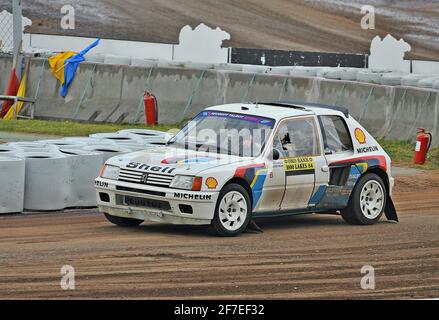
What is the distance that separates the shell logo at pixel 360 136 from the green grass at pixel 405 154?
729cm

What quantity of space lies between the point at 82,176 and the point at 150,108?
10834 mm

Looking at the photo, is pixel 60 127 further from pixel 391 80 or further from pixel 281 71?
pixel 391 80

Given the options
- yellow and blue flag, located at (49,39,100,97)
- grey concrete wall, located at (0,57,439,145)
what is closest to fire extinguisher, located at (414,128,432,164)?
grey concrete wall, located at (0,57,439,145)

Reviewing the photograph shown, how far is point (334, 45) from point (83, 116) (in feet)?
55.3

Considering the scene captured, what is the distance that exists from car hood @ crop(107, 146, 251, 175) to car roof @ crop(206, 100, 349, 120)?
2.82 feet

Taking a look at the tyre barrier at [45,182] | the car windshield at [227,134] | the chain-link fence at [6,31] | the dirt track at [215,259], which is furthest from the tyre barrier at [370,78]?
the chain-link fence at [6,31]

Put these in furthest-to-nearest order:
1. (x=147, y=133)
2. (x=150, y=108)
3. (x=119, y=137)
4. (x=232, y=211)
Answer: (x=150, y=108), (x=147, y=133), (x=119, y=137), (x=232, y=211)

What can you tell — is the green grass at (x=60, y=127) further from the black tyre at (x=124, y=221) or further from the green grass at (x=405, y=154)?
the black tyre at (x=124, y=221)

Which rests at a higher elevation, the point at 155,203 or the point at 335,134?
the point at 335,134

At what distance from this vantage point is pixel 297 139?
15.2 m

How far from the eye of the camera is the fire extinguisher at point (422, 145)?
23.1m

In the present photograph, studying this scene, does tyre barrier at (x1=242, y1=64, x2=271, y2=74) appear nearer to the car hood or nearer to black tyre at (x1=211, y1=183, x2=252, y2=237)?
the car hood

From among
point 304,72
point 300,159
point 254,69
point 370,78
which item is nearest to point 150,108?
point 254,69

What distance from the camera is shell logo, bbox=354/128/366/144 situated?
15922mm
